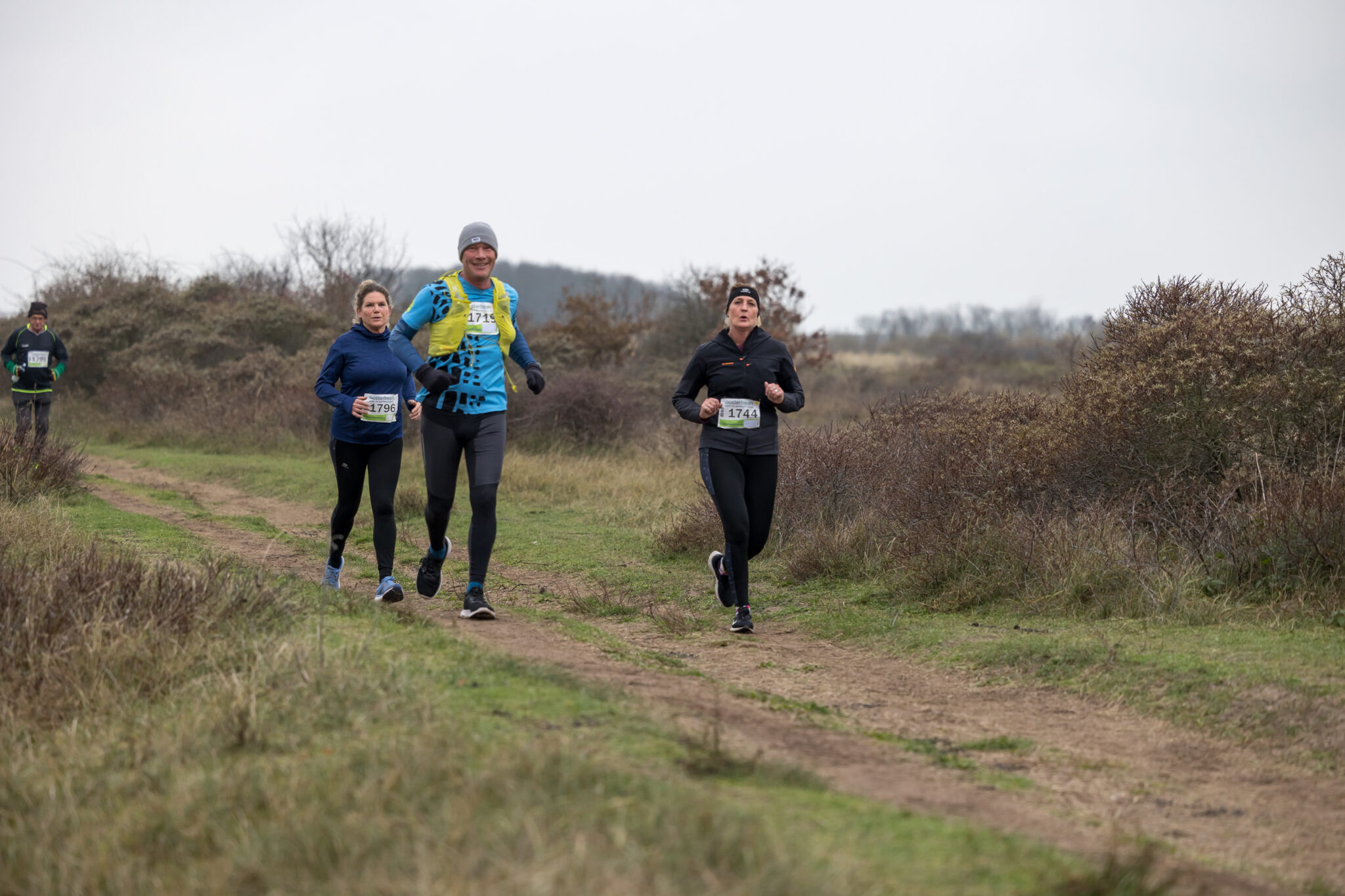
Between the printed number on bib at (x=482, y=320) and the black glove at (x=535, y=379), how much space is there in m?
0.31

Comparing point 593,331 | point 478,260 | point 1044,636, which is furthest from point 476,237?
point 593,331

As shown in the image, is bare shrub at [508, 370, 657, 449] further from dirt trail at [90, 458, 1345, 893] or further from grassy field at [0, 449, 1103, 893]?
grassy field at [0, 449, 1103, 893]

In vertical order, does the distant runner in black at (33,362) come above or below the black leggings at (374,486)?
above

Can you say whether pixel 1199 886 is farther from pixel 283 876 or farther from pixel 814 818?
pixel 283 876

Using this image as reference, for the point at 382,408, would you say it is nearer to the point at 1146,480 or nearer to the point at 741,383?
the point at 741,383

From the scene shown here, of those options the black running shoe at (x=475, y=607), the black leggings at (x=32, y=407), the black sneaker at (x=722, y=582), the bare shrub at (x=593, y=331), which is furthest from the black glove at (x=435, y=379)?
the bare shrub at (x=593, y=331)

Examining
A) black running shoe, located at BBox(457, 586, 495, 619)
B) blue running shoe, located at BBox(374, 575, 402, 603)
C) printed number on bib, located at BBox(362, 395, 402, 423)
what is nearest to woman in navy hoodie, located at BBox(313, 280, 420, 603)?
printed number on bib, located at BBox(362, 395, 402, 423)

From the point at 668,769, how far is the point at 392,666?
1596 mm

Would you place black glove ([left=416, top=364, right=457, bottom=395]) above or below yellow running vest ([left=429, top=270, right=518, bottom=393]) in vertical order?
below

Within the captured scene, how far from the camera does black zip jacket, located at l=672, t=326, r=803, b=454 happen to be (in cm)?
721

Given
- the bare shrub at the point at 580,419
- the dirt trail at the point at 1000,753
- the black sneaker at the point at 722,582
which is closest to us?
the dirt trail at the point at 1000,753

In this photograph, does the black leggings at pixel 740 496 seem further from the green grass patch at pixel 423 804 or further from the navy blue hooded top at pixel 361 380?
the green grass patch at pixel 423 804

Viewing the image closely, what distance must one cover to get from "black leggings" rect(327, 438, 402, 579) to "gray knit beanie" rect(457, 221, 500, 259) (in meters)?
1.38

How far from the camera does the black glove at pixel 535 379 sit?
6.88 metres
